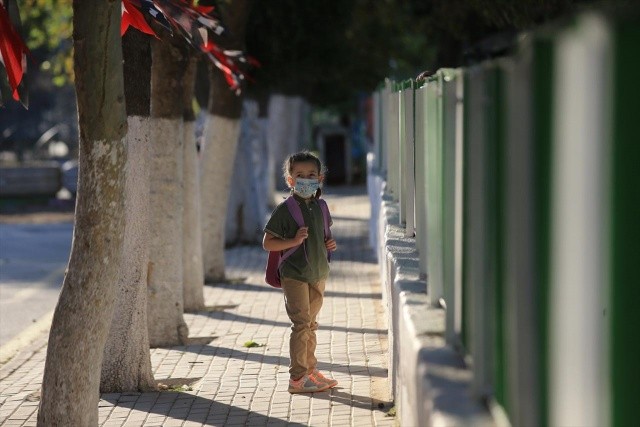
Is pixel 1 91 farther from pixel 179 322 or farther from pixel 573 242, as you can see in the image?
pixel 573 242

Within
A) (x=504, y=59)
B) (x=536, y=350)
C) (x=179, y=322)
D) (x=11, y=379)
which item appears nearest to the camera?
(x=536, y=350)

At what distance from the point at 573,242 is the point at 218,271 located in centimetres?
1317

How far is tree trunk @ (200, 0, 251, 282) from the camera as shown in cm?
1612

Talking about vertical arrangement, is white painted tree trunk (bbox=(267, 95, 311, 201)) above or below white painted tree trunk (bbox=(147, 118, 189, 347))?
above

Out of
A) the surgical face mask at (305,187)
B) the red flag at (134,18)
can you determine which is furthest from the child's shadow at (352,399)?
the red flag at (134,18)

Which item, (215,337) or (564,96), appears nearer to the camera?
(564,96)

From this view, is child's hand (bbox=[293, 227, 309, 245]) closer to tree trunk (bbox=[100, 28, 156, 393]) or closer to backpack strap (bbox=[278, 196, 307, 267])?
backpack strap (bbox=[278, 196, 307, 267])

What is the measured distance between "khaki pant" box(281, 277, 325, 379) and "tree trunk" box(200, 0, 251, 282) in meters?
7.60

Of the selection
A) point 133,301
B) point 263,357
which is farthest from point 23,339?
point 133,301

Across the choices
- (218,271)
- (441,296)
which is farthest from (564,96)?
(218,271)

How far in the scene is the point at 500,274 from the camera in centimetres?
439

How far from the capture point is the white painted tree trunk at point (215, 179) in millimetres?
16125

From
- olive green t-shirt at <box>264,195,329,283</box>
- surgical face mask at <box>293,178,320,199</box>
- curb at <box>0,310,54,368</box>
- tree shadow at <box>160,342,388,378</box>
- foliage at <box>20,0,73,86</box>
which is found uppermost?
foliage at <box>20,0,73,86</box>

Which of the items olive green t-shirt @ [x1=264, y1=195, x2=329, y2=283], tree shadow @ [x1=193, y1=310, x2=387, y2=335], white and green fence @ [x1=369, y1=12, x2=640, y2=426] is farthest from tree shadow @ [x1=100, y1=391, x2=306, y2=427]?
tree shadow @ [x1=193, y1=310, x2=387, y2=335]
